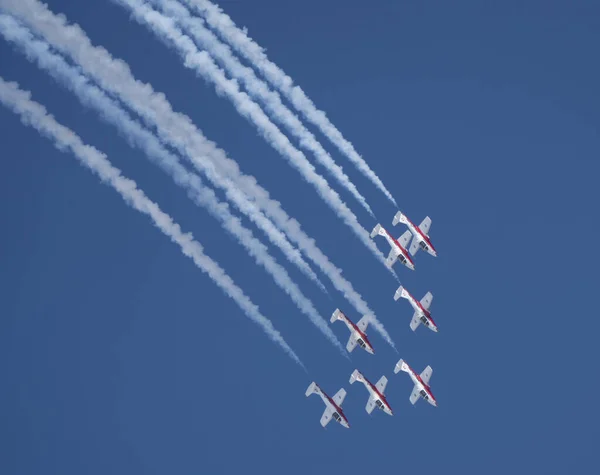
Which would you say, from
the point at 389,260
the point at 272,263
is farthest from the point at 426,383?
the point at 272,263

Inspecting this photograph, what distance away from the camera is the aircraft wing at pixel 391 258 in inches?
2472

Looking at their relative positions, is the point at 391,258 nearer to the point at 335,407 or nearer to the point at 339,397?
the point at 339,397

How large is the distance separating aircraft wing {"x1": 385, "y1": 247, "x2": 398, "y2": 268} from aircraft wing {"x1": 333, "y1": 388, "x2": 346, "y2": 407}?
5531mm

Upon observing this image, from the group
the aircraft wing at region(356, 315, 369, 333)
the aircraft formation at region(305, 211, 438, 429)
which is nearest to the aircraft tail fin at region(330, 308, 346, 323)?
the aircraft formation at region(305, 211, 438, 429)

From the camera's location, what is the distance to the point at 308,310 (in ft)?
194

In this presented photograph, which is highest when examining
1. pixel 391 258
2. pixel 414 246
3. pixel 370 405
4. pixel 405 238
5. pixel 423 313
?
pixel 414 246

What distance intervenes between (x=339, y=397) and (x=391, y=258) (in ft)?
20.2

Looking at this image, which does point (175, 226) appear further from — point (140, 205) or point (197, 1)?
point (197, 1)

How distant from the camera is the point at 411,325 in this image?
6581cm

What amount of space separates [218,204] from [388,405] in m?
14.0

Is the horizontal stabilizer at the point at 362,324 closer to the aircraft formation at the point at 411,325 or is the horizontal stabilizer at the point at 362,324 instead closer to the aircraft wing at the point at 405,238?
the aircraft formation at the point at 411,325

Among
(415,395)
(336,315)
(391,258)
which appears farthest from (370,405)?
(391,258)

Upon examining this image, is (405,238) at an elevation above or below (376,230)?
above

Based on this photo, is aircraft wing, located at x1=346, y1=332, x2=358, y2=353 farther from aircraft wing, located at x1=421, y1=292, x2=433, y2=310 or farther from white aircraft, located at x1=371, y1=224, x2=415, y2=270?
aircraft wing, located at x1=421, y1=292, x2=433, y2=310
